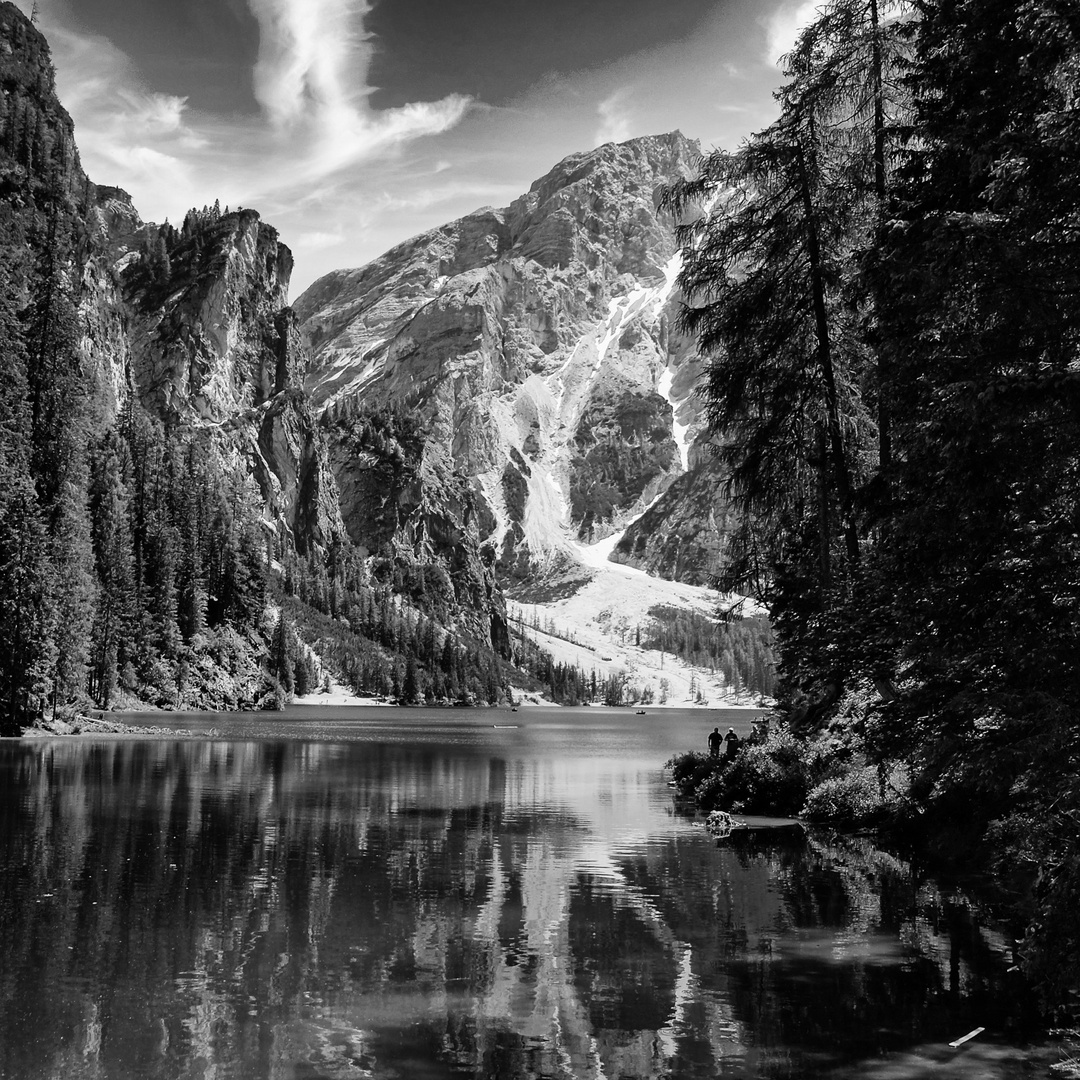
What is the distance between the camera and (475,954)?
510 inches

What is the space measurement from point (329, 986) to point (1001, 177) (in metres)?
11.3

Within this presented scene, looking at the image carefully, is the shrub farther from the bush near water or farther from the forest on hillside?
the forest on hillside

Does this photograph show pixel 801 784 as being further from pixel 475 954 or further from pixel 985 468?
pixel 985 468

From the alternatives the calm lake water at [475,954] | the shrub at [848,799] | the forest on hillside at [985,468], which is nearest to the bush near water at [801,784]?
the shrub at [848,799]

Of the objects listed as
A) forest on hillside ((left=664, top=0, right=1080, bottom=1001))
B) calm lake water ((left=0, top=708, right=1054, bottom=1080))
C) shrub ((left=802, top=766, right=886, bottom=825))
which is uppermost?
forest on hillside ((left=664, top=0, right=1080, bottom=1001))

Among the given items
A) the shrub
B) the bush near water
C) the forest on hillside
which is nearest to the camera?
the forest on hillside

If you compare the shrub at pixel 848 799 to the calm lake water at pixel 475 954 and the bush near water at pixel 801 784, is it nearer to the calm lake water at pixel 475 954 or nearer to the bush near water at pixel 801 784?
the bush near water at pixel 801 784

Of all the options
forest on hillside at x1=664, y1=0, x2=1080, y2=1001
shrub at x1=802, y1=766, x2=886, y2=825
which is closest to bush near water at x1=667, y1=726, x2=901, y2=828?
shrub at x1=802, y1=766, x2=886, y2=825

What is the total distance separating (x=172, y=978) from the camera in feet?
37.8

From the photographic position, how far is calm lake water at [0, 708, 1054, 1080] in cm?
948

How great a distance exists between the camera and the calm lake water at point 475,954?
31.1 ft

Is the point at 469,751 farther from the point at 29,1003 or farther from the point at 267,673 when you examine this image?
the point at 267,673

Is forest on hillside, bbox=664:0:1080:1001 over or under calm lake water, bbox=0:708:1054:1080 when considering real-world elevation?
over

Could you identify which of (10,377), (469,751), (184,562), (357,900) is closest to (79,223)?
(184,562)
